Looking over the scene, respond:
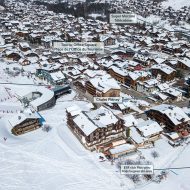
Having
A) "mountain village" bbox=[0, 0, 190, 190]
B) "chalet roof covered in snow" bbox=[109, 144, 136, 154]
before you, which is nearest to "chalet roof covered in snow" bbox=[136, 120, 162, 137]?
"mountain village" bbox=[0, 0, 190, 190]

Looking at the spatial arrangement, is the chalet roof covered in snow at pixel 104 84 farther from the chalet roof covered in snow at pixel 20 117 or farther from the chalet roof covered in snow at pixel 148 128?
the chalet roof covered in snow at pixel 20 117

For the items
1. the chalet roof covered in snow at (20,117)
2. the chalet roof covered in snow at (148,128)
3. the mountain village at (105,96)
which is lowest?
the mountain village at (105,96)

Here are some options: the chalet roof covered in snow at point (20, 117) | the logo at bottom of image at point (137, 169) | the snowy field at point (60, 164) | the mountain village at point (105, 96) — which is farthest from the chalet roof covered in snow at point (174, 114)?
the chalet roof covered in snow at point (20, 117)

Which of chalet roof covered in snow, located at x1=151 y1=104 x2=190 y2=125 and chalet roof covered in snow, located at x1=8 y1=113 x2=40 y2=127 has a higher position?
chalet roof covered in snow, located at x1=8 y1=113 x2=40 y2=127

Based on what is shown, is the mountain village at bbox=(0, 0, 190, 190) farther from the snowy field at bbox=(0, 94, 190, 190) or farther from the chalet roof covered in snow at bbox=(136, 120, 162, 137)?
the snowy field at bbox=(0, 94, 190, 190)

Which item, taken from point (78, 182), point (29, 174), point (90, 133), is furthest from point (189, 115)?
point (29, 174)

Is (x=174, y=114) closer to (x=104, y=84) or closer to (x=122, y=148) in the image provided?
(x=122, y=148)

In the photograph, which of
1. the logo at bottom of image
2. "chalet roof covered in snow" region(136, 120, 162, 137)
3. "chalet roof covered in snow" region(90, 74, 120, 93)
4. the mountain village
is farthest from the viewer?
"chalet roof covered in snow" region(90, 74, 120, 93)

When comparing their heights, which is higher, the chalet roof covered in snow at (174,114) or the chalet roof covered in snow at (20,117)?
the chalet roof covered in snow at (20,117)
